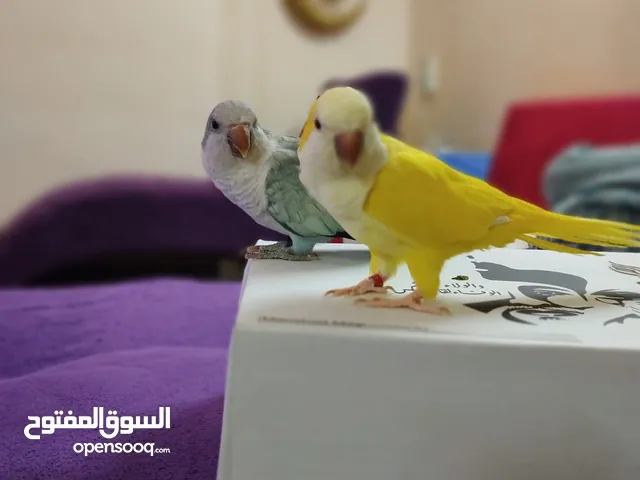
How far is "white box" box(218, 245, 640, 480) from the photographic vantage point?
373 millimetres

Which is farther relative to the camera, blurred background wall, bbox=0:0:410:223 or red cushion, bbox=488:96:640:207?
blurred background wall, bbox=0:0:410:223

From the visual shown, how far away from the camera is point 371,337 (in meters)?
0.37

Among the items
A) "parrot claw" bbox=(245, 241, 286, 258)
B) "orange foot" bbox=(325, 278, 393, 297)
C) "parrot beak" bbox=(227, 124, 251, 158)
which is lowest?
"parrot claw" bbox=(245, 241, 286, 258)

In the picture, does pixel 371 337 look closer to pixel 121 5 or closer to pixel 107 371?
pixel 107 371

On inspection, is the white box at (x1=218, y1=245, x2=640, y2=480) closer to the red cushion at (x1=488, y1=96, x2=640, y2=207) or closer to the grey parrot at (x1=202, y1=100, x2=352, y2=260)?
the grey parrot at (x1=202, y1=100, x2=352, y2=260)

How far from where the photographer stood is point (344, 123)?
40 centimetres

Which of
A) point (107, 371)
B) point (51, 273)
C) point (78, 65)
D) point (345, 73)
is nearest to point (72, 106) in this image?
point (78, 65)

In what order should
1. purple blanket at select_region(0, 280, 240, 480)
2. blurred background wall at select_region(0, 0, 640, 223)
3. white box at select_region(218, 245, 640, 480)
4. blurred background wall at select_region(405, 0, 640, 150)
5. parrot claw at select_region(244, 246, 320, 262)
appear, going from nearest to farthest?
white box at select_region(218, 245, 640, 480), purple blanket at select_region(0, 280, 240, 480), parrot claw at select_region(244, 246, 320, 262), blurred background wall at select_region(405, 0, 640, 150), blurred background wall at select_region(0, 0, 640, 223)

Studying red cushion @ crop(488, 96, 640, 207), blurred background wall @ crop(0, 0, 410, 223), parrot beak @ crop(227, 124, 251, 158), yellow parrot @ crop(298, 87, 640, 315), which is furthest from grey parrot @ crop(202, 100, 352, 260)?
blurred background wall @ crop(0, 0, 410, 223)

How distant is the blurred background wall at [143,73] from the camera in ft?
5.57

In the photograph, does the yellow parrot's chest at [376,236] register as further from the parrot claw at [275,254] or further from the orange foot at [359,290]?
the parrot claw at [275,254]

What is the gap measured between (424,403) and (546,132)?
1260 millimetres

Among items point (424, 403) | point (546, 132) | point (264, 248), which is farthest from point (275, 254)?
point (546, 132)

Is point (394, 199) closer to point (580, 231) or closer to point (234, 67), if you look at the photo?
point (580, 231)
